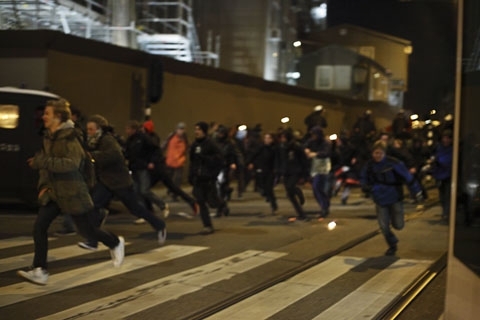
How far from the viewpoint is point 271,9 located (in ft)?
116

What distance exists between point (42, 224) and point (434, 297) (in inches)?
158

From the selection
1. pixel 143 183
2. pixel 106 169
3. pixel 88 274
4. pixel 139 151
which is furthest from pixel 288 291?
pixel 139 151

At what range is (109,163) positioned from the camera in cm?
918

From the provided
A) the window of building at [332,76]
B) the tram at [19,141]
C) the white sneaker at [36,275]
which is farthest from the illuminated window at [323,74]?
the white sneaker at [36,275]

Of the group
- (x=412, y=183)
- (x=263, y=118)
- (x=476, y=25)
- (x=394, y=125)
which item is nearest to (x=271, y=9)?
(x=263, y=118)

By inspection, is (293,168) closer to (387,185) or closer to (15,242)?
(387,185)

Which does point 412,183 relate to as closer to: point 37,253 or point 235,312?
point 235,312

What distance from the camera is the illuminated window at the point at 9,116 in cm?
1299

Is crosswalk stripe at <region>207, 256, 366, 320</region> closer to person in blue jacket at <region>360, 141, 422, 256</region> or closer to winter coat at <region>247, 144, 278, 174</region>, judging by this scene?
person in blue jacket at <region>360, 141, 422, 256</region>

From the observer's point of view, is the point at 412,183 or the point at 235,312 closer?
the point at 235,312

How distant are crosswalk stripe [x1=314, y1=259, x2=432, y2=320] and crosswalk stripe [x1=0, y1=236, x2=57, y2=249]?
4599mm

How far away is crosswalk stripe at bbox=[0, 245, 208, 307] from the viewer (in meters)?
7.05

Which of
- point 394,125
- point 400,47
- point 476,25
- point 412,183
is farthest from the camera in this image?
point 400,47

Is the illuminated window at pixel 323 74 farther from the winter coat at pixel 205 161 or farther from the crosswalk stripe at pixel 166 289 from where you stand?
the crosswalk stripe at pixel 166 289
